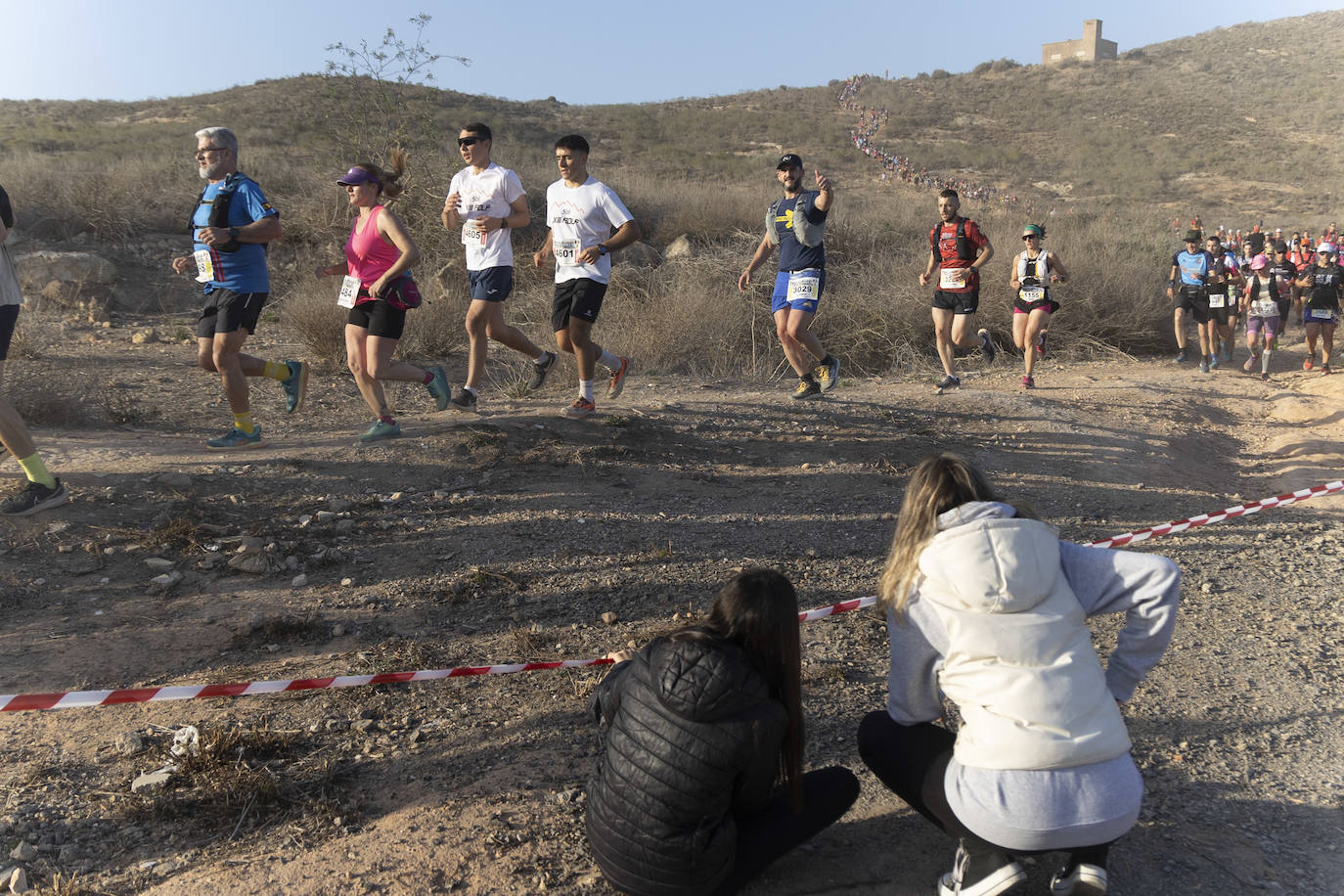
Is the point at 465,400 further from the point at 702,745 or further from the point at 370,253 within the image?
the point at 702,745

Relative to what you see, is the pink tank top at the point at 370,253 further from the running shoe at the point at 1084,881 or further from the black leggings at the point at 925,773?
the running shoe at the point at 1084,881

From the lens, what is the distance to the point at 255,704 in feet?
11.8

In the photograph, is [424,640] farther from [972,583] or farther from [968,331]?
[968,331]

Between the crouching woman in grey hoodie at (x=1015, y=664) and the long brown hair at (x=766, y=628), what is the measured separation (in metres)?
0.34

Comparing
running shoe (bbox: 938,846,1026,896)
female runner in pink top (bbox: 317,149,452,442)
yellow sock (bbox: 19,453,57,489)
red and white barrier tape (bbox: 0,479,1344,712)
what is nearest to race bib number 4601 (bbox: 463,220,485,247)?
female runner in pink top (bbox: 317,149,452,442)

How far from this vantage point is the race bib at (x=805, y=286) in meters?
7.17

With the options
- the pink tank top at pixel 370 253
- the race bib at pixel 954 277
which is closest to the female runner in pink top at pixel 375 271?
the pink tank top at pixel 370 253

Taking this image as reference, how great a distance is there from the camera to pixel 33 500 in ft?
15.9

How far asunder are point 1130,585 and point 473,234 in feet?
15.7

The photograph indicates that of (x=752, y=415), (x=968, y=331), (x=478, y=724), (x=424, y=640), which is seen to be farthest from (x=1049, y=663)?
(x=968, y=331)

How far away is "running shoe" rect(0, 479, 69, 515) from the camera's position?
4.79m

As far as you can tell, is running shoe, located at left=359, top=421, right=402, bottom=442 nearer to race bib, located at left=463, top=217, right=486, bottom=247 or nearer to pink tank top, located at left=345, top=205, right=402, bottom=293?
pink tank top, located at left=345, top=205, right=402, bottom=293

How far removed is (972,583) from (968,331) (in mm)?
7189

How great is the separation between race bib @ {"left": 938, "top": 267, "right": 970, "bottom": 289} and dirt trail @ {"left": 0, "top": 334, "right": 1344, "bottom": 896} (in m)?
1.28
